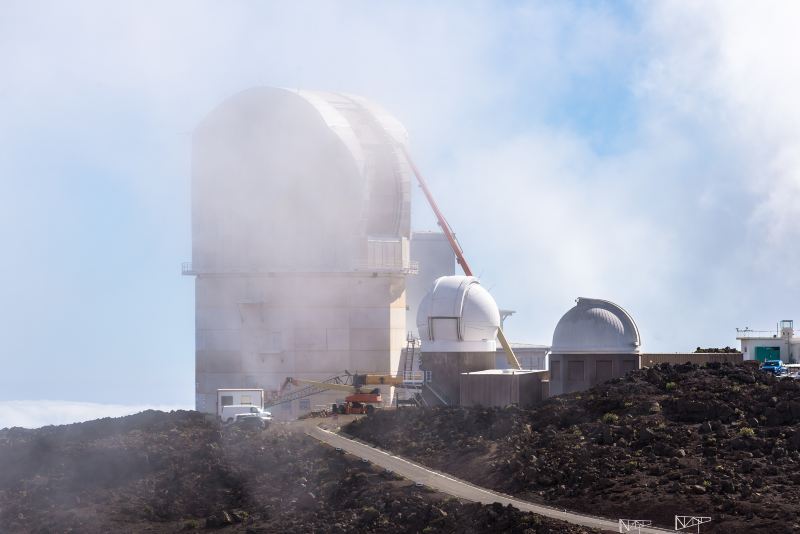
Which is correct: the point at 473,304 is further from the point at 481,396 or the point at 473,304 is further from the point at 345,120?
the point at 345,120

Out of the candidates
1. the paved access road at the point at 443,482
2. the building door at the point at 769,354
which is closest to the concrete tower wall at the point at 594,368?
the paved access road at the point at 443,482

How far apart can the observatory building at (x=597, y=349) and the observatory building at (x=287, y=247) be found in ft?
53.5

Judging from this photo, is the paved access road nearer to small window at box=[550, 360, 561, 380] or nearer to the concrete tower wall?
small window at box=[550, 360, 561, 380]

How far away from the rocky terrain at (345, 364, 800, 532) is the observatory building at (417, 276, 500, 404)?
6.21m

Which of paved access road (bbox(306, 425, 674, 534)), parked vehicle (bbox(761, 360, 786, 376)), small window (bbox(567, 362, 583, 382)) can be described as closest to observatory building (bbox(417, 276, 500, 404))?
small window (bbox(567, 362, 583, 382))

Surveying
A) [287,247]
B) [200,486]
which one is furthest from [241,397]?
[200,486]

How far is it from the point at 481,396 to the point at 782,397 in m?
15.6

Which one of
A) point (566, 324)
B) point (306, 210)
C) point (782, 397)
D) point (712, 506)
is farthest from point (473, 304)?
point (712, 506)

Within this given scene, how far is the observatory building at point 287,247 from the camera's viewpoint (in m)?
83.6

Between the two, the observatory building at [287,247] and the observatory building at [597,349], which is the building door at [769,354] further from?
the observatory building at [597,349]

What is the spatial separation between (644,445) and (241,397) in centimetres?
2671

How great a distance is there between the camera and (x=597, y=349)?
2798 inches

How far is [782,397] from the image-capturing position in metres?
59.5

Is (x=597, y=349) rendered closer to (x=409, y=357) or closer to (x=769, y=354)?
(x=409, y=357)
